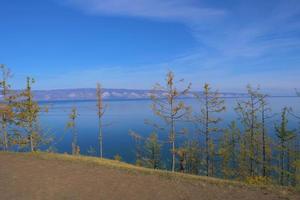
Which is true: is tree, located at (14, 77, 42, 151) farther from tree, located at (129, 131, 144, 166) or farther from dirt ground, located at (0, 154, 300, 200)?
dirt ground, located at (0, 154, 300, 200)

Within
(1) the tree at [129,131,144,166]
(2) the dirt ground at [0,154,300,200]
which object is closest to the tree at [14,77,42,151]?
(1) the tree at [129,131,144,166]

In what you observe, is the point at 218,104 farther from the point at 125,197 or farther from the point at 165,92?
the point at 125,197

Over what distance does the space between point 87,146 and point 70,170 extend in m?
78.4

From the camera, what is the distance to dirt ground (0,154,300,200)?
12721 millimetres

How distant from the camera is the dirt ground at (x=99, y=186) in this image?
1272 cm

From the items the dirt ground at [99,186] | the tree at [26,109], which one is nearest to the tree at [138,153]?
the tree at [26,109]

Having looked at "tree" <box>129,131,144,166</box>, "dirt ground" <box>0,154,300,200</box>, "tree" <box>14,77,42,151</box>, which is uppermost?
"tree" <box>14,77,42,151</box>

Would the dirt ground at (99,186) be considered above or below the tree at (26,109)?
below

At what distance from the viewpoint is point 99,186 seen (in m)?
14.3

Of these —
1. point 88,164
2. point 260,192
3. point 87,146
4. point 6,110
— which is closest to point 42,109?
point 6,110

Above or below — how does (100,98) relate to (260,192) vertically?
above

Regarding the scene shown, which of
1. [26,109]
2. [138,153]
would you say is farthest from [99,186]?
[138,153]

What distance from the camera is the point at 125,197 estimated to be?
12.6 m

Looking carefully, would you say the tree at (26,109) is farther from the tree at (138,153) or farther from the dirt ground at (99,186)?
the dirt ground at (99,186)
